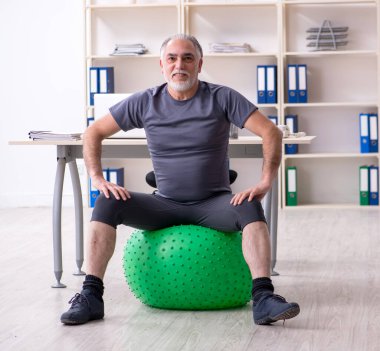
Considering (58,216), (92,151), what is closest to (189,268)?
(92,151)

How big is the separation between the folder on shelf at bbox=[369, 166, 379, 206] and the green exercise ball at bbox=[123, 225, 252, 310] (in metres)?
3.70

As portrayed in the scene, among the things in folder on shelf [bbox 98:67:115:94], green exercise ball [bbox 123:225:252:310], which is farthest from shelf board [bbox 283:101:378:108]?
green exercise ball [bbox 123:225:252:310]

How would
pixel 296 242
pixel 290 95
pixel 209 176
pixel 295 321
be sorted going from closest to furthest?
pixel 295 321, pixel 209 176, pixel 296 242, pixel 290 95

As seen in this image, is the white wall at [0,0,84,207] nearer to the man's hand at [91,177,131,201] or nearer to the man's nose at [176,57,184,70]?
the man's nose at [176,57,184,70]

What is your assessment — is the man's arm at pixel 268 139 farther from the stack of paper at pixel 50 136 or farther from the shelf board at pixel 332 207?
the shelf board at pixel 332 207

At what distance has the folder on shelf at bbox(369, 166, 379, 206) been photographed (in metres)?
6.83

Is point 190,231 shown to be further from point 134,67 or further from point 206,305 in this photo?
point 134,67

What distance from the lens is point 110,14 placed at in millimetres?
7172

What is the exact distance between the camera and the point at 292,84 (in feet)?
22.5

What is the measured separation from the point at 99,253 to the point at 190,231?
0.34 m

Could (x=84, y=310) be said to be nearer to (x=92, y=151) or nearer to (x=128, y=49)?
(x=92, y=151)

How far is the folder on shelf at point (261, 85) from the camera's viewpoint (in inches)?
270

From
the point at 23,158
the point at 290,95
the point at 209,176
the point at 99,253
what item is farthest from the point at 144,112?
the point at 23,158

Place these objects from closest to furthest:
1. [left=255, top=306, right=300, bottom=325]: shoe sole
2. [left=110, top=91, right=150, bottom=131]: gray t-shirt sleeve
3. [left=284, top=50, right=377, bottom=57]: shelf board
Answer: [left=255, top=306, right=300, bottom=325]: shoe sole → [left=110, top=91, right=150, bottom=131]: gray t-shirt sleeve → [left=284, top=50, right=377, bottom=57]: shelf board
